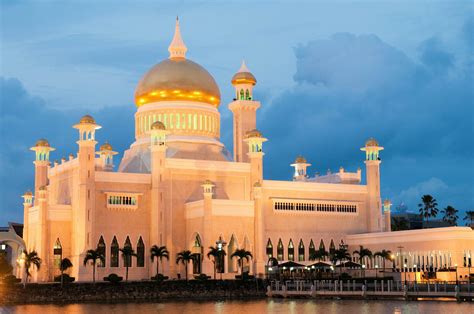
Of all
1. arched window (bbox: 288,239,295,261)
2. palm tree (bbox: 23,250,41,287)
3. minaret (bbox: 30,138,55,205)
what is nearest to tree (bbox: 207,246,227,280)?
arched window (bbox: 288,239,295,261)

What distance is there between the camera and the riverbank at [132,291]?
233 feet

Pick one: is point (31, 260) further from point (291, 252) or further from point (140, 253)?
point (291, 252)

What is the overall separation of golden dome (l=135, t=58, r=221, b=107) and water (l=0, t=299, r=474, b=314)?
2781 cm

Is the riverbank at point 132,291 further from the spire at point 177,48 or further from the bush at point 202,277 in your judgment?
the spire at point 177,48

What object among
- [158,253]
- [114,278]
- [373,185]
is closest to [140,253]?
[158,253]

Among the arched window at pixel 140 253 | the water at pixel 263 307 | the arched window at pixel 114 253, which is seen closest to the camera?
the water at pixel 263 307

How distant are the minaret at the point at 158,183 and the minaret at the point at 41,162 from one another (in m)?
14.3

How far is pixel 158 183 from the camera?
83688mm

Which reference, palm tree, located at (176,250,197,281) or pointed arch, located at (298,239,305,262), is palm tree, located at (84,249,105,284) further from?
pointed arch, located at (298,239,305,262)

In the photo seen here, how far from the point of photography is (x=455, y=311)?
181 ft

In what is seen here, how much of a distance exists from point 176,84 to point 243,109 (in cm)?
800

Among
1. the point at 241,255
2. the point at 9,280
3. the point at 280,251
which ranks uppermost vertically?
the point at 280,251

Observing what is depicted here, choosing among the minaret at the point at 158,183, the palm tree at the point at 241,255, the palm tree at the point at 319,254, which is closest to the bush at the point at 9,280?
the minaret at the point at 158,183

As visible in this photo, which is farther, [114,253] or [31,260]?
[114,253]
